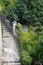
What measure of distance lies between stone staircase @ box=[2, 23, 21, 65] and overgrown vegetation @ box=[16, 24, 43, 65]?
0.75 m

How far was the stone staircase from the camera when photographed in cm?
2274

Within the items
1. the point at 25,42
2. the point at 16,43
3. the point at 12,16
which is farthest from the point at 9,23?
the point at 25,42

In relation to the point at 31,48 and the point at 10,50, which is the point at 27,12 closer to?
the point at 10,50

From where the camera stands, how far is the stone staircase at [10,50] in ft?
74.6

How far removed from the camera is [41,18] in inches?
1024

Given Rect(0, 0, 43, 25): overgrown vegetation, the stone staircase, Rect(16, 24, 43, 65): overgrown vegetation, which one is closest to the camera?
Rect(16, 24, 43, 65): overgrown vegetation

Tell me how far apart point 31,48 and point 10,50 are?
5.81 feet

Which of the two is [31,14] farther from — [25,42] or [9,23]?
[25,42]

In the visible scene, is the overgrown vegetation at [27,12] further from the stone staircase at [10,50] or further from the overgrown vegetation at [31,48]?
the overgrown vegetation at [31,48]

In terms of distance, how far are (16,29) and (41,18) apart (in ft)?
7.01

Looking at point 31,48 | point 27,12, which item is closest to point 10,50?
point 31,48

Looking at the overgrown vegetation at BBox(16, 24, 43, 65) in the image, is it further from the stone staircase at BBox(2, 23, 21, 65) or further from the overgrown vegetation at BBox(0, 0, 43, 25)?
the overgrown vegetation at BBox(0, 0, 43, 25)

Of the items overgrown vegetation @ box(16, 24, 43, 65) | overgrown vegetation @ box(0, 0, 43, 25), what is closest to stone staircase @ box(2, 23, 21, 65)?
overgrown vegetation @ box(16, 24, 43, 65)

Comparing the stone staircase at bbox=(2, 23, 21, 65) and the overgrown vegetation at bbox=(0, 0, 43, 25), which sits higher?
the overgrown vegetation at bbox=(0, 0, 43, 25)
